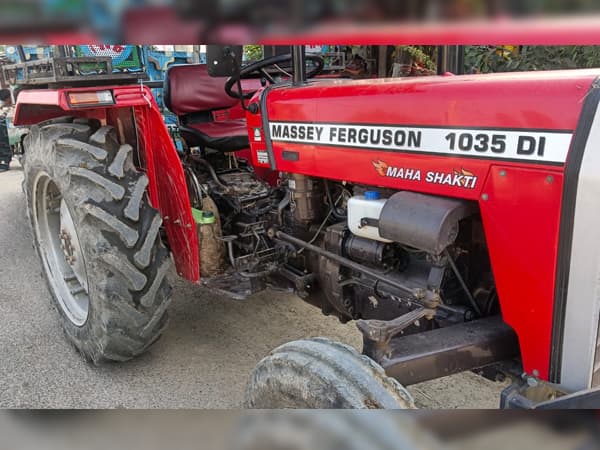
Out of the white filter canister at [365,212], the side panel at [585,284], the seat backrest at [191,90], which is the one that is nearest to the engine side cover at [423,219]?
the white filter canister at [365,212]

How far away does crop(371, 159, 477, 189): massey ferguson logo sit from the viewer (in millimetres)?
1787

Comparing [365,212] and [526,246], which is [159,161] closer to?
[365,212]

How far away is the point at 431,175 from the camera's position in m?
1.88

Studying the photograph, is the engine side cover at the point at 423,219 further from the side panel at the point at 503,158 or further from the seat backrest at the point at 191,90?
the seat backrest at the point at 191,90

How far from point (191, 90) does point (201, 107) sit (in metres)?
0.14

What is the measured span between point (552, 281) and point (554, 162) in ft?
1.12

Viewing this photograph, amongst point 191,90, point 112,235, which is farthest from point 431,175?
point 191,90

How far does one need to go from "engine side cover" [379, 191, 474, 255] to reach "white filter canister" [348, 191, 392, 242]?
0.42ft

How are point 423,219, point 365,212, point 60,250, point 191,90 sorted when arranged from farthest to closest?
1. point 191,90
2. point 60,250
3. point 365,212
4. point 423,219

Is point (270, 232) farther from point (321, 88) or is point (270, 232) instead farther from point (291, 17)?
point (291, 17)

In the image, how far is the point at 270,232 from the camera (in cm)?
291

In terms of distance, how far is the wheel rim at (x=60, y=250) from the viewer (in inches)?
121

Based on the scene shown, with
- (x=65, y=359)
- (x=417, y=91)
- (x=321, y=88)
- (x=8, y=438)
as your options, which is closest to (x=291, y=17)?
(x=8, y=438)

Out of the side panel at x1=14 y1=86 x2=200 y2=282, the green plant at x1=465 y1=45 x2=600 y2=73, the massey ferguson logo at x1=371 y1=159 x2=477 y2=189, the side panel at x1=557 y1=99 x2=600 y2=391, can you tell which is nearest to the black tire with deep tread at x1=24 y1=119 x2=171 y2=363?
the side panel at x1=14 y1=86 x2=200 y2=282
